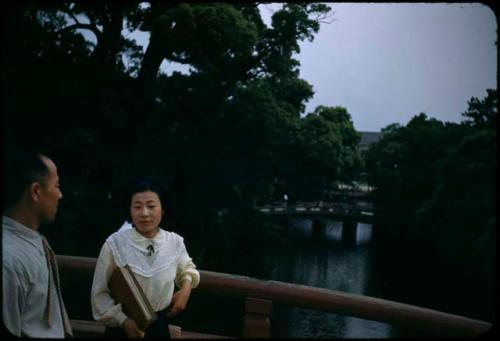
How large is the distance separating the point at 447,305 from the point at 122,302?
2030cm

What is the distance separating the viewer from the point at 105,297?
83.9 inches

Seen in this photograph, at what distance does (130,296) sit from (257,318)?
0.82 metres

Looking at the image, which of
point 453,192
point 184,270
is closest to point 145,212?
point 184,270

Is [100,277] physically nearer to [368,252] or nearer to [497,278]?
[497,278]

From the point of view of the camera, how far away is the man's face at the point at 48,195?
1.79m

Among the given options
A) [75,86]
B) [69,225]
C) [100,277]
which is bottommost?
[69,225]

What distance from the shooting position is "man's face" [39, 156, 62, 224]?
1.79 meters

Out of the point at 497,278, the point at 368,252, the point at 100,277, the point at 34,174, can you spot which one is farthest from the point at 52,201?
the point at 368,252

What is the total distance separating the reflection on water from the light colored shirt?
14716mm

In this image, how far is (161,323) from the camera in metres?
2.21

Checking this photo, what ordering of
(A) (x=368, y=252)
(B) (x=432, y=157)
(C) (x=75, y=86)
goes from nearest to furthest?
(C) (x=75, y=86), (B) (x=432, y=157), (A) (x=368, y=252)

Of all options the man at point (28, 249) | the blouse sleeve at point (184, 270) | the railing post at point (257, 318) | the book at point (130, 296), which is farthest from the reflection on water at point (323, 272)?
the man at point (28, 249)

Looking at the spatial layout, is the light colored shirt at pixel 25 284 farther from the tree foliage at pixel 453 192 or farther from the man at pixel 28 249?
the tree foliage at pixel 453 192

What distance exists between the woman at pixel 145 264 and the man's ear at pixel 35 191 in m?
0.47
